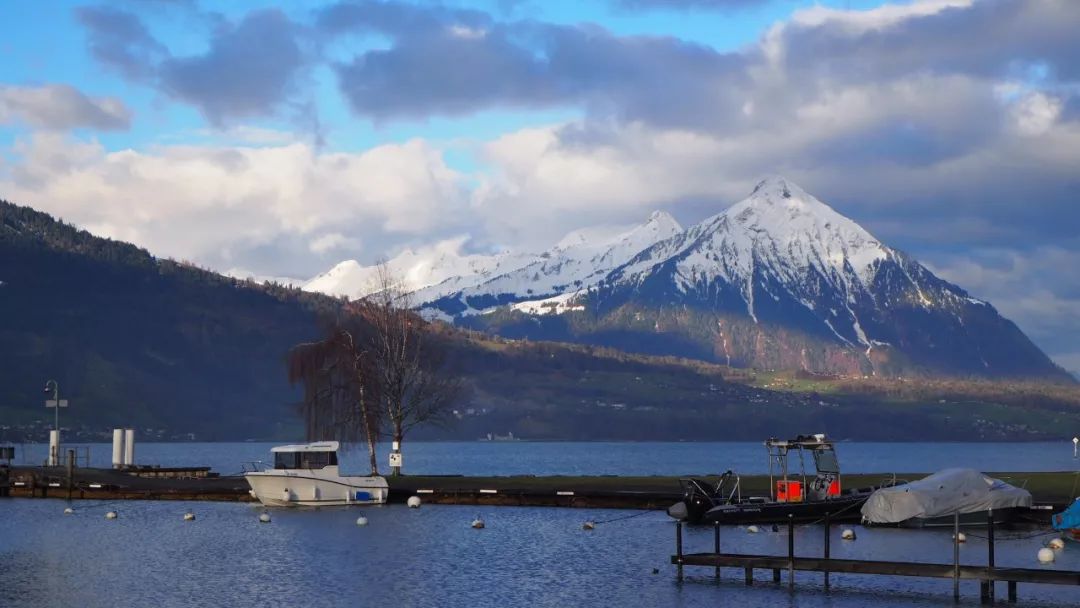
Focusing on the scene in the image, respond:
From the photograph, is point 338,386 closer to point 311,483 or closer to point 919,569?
point 311,483

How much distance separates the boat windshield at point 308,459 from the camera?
308 ft

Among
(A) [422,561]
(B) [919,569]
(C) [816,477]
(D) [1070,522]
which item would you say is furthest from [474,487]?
(B) [919,569]

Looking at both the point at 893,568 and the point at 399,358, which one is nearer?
the point at 893,568

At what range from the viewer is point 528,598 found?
184 feet

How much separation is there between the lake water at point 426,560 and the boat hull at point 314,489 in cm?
175

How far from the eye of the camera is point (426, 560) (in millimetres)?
67688

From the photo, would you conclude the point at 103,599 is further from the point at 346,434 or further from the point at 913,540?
the point at 346,434

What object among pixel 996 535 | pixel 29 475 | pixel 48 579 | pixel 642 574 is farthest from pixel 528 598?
pixel 29 475

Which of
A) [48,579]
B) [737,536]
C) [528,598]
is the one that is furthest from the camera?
[737,536]

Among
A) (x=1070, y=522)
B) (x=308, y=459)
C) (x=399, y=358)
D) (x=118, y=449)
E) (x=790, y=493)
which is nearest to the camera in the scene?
(x=1070, y=522)

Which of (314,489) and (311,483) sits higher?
(311,483)

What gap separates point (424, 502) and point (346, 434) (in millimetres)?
14373

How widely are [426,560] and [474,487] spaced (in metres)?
30.7

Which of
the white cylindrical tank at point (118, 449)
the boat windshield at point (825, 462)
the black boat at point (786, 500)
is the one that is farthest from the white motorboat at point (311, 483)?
the white cylindrical tank at point (118, 449)
